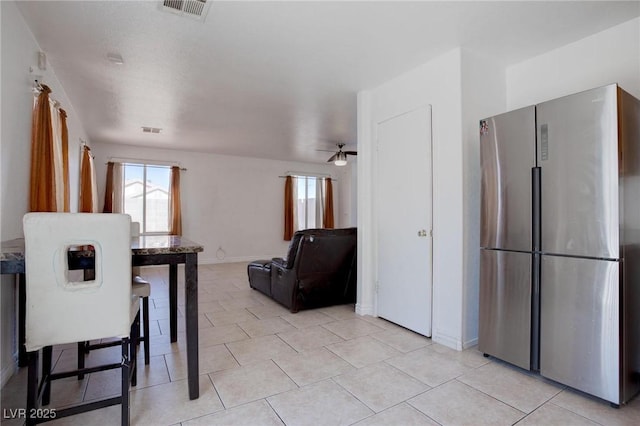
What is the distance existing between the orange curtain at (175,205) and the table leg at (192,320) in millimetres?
5264

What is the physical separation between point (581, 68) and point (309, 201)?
643 cm

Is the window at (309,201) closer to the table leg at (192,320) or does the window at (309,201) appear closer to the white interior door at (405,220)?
the white interior door at (405,220)

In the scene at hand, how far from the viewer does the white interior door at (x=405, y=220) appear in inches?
111

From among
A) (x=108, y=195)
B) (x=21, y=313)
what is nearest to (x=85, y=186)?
(x=108, y=195)

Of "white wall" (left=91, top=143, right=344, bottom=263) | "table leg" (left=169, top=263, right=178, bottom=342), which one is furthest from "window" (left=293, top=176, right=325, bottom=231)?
"table leg" (left=169, top=263, right=178, bottom=342)

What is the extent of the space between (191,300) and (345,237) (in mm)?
2171

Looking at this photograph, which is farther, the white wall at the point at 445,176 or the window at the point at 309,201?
the window at the point at 309,201

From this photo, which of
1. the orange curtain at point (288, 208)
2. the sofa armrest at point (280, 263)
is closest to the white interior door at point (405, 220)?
the sofa armrest at point (280, 263)

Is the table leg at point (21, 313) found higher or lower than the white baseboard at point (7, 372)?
higher

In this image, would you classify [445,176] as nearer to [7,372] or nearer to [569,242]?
[569,242]

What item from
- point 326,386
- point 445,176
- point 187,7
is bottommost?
point 326,386

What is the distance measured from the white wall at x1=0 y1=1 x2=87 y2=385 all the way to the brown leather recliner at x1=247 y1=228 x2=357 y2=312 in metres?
2.26

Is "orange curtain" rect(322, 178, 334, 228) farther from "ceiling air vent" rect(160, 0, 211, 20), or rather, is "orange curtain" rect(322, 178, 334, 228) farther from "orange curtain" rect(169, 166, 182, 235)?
"ceiling air vent" rect(160, 0, 211, 20)

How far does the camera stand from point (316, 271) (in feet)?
11.7
